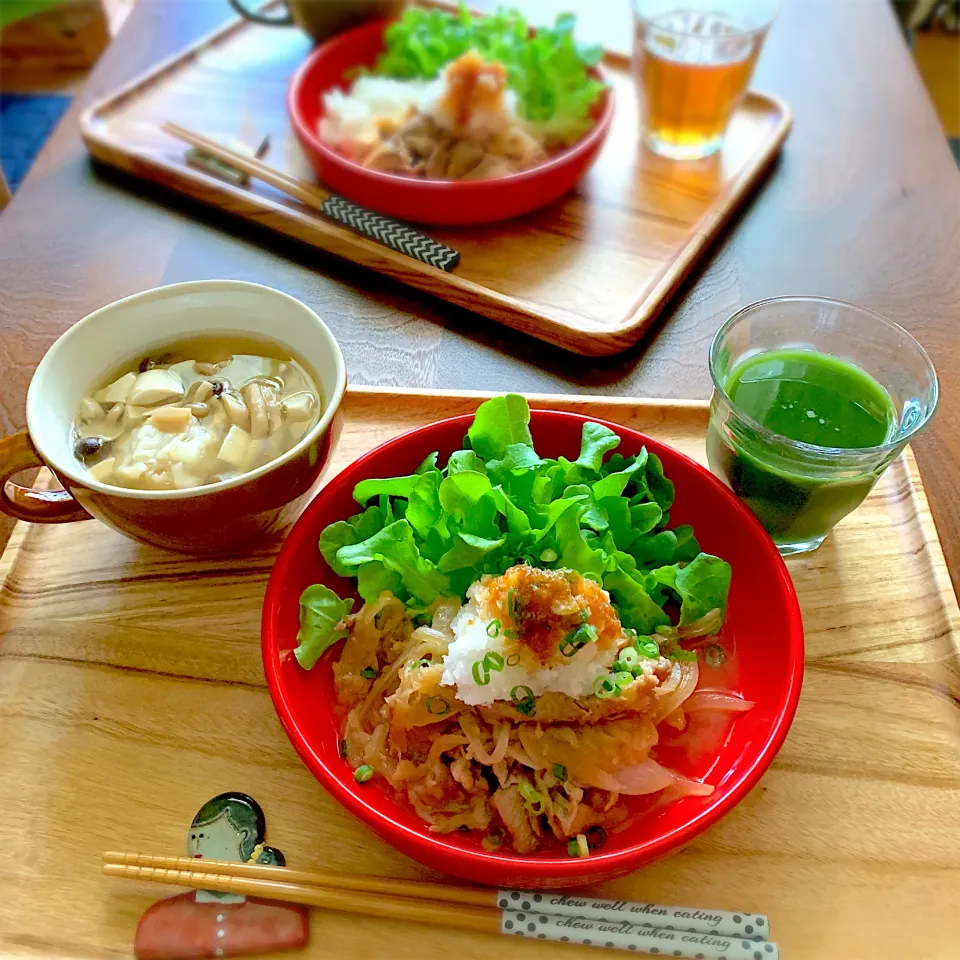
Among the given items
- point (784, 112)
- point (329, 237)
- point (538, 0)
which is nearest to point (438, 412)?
point (329, 237)

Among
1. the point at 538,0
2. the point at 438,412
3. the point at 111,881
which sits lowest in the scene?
the point at 111,881

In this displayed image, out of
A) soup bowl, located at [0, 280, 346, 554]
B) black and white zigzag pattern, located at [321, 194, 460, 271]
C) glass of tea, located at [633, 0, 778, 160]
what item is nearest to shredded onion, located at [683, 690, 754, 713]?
soup bowl, located at [0, 280, 346, 554]

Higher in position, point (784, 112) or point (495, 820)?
point (784, 112)

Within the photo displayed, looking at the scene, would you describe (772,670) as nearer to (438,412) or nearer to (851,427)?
(851,427)

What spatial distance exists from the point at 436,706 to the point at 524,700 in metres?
0.11

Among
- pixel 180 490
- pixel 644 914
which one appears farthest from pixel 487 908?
pixel 180 490

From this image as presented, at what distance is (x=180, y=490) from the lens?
44.3 inches

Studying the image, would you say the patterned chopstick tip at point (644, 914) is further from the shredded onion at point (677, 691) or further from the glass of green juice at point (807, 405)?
the glass of green juice at point (807, 405)

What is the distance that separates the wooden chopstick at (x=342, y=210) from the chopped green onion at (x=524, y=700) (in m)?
1.08

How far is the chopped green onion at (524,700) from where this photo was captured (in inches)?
41.3

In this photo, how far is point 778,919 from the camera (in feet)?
3.35

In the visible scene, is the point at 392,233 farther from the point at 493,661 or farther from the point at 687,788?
the point at 687,788

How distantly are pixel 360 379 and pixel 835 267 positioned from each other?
112 cm

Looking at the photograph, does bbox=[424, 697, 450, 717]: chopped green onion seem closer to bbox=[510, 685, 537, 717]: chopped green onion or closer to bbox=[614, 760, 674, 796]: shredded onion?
bbox=[510, 685, 537, 717]: chopped green onion
